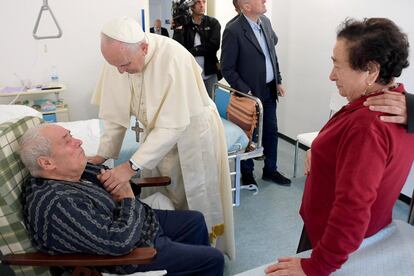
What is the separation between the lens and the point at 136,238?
4.36ft

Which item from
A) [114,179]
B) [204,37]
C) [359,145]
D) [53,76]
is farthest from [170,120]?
[53,76]

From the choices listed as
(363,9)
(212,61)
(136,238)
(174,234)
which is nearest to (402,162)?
(136,238)

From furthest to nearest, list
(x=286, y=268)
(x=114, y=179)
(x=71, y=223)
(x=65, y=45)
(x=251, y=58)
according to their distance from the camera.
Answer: (x=65, y=45)
(x=251, y=58)
(x=114, y=179)
(x=71, y=223)
(x=286, y=268)

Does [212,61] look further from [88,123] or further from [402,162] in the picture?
[402,162]

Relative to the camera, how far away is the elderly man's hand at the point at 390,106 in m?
0.91

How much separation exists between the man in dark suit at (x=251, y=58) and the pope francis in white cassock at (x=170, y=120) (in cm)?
108

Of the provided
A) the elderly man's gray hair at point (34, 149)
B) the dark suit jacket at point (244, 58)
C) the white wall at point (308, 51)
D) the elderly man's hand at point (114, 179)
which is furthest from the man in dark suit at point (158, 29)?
the elderly man's gray hair at point (34, 149)

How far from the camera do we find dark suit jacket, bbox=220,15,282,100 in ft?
9.27

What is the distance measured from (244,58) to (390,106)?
2055mm

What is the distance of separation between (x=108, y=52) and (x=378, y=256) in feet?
4.08

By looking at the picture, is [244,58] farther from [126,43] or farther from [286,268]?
[286,268]

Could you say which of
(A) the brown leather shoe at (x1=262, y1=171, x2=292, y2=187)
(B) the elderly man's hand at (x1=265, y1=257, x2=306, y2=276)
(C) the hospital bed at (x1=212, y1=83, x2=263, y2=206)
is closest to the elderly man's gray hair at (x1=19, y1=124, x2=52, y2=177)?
(B) the elderly man's hand at (x1=265, y1=257, x2=306, y2=276)

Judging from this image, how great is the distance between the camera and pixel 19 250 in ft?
4.21

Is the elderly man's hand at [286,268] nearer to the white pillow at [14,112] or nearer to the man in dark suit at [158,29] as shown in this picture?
the white pillow at [14,112]
